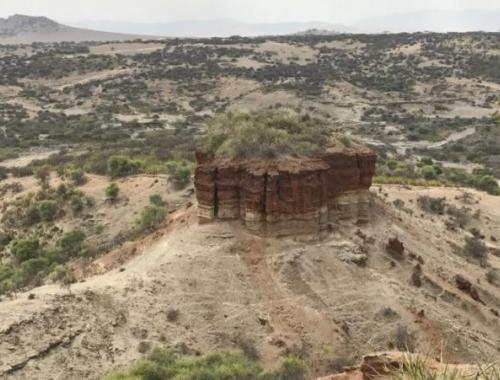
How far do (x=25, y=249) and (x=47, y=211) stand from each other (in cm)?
483

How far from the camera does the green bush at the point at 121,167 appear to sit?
1515 inches

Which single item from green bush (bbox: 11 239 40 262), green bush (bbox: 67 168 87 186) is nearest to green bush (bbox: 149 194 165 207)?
green bush (bbox: 11 239 40 262)

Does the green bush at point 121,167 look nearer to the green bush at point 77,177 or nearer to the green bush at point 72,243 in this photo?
the green bush at point 77,177

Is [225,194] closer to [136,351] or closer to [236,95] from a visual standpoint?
[136,351]

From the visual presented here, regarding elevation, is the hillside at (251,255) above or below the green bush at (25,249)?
above

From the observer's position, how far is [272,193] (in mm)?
20062

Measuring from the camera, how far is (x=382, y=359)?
13.7 metres

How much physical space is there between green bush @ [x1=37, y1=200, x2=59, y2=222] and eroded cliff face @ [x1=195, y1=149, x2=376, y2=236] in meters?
15.6

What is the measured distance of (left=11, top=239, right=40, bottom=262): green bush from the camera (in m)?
29.9

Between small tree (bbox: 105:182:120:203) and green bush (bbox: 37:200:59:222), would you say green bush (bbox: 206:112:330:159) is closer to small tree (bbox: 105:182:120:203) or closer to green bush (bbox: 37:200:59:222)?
small tree (bbox: 105:182:120:203)

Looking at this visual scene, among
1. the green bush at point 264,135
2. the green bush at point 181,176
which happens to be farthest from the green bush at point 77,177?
the green bush at point 264,135

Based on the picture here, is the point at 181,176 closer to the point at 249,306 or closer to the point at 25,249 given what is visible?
the point at 25,249

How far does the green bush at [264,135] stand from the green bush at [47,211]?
14579mm

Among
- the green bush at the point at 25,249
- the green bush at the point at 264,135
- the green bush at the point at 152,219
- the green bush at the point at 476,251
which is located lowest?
the green bush at the point at 25,249
